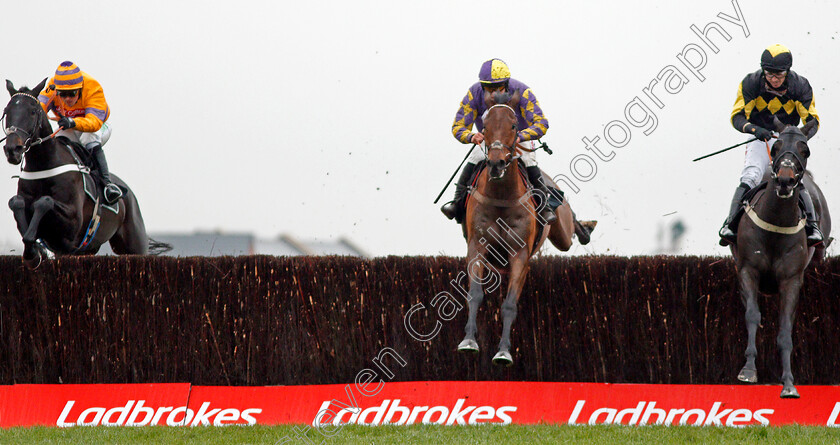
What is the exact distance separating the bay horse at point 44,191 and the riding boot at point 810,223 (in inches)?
243

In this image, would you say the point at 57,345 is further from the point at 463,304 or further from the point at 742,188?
the point at 742,188

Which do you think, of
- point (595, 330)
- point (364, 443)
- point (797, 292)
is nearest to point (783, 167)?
point (797, 292)

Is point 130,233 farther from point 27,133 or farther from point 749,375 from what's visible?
point 749,375

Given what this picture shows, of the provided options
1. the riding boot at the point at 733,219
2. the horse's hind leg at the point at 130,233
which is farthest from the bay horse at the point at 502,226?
the horse's hind leg at the point at 130,233

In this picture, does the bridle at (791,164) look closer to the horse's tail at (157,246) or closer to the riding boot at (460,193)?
the riding boot at (460,193)

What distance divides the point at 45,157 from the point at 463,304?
4.08m

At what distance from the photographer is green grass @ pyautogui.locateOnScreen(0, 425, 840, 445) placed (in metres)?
6.34

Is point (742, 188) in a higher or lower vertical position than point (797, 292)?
higher

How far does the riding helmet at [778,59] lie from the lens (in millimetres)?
7648

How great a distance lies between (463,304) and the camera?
26.7ft

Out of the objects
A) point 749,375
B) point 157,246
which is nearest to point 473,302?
point 749,375

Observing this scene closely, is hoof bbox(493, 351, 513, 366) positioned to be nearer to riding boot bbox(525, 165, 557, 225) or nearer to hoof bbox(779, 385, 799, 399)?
riding boot bbox(525, 165, 557, 225)

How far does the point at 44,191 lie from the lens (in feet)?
29.5

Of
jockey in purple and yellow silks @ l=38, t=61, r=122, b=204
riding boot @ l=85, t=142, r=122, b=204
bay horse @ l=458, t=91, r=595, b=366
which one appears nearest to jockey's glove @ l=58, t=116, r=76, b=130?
jockey in purple and yellow silks @ l=38, t=61, r=122, b=204
